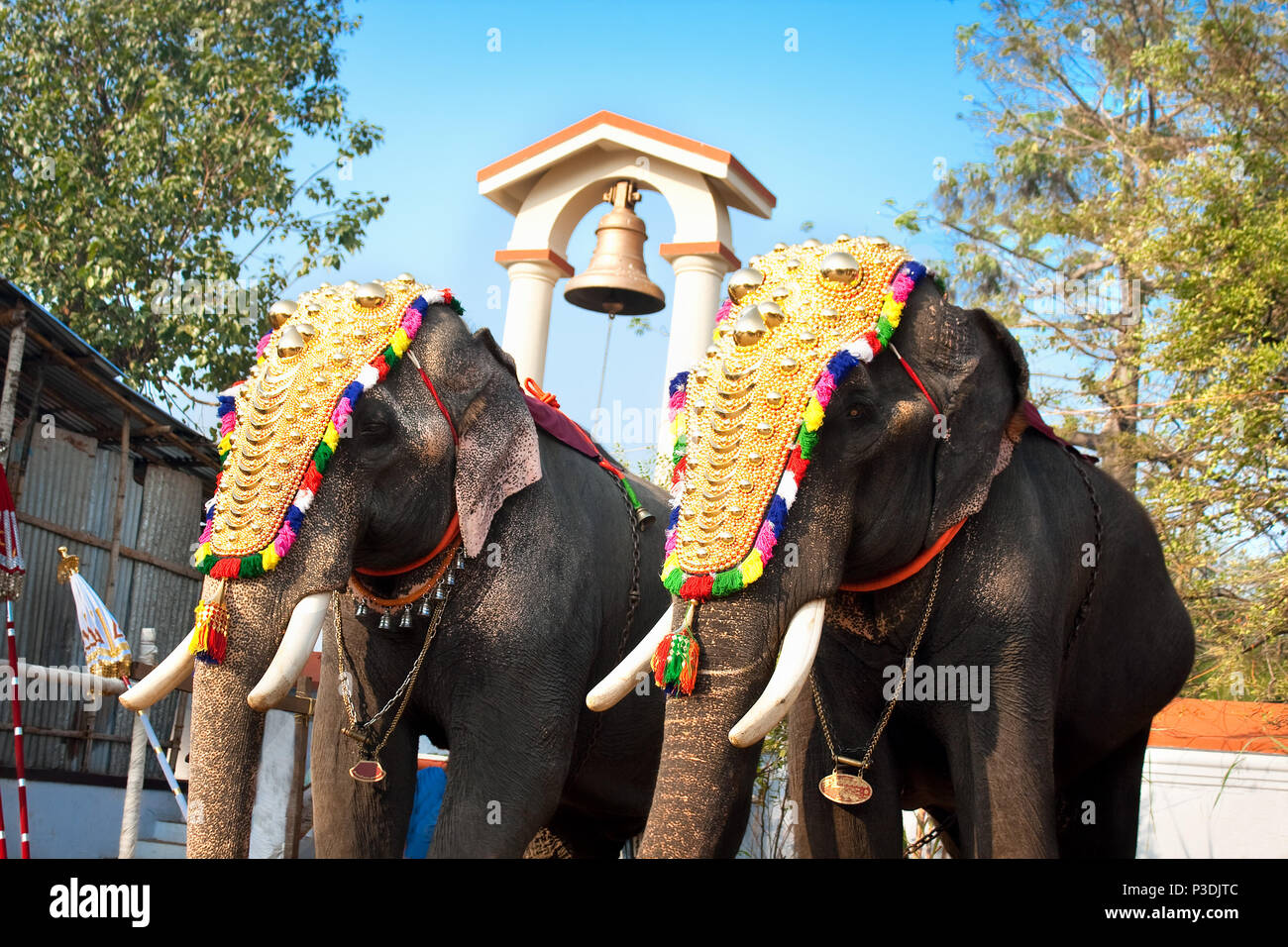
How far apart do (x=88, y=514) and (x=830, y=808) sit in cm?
830

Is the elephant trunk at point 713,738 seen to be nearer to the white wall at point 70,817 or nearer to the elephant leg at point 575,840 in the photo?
the elephant leg at point 575,840

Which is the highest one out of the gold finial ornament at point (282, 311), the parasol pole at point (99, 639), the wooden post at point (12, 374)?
the wooden post at point (12, 374)

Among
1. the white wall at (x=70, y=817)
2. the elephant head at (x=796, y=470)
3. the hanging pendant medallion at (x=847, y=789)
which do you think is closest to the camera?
the elephant head at (x=796, y=470)

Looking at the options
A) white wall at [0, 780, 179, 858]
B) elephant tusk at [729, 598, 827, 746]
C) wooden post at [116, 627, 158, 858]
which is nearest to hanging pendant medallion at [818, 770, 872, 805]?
elephant tusk at [729, 598, 827, 746]

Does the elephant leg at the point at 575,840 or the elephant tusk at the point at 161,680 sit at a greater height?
the elephant tusk at the point at 161,680

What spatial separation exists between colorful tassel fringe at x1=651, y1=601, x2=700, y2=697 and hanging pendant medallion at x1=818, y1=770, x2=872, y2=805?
2.62 feet

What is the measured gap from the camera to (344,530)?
3.95 metres

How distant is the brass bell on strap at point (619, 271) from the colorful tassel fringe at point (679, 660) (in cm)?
454

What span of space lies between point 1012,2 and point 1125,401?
7.13 m

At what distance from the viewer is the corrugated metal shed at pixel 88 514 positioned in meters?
9.62

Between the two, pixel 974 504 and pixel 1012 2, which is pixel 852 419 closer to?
pixel 974 504

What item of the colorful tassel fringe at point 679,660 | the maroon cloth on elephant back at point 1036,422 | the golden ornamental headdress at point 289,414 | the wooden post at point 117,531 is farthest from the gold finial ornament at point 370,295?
the wooden post at point 117,531

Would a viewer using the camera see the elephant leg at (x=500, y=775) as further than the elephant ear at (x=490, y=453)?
No

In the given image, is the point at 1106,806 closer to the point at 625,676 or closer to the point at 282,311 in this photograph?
the point at 625,676
